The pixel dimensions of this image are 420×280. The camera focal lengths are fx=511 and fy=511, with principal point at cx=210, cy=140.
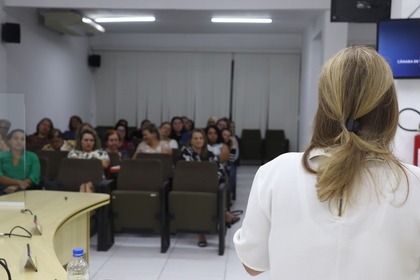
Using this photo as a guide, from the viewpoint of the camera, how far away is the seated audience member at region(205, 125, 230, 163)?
7656 mm

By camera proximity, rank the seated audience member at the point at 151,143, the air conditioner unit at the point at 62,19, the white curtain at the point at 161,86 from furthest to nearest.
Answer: the white curtain at the point at 161,86
the air conditioner unit at the point at 62,19
the seated audience member at the point at 151,143

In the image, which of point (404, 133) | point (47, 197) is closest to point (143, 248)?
point (47, 197)

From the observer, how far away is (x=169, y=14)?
11070 mm

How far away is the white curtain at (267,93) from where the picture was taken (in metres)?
14.2

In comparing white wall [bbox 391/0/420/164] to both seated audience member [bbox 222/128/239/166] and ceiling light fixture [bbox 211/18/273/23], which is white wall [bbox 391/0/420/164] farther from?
ceiling light fixture [bbox 211/18/273/23]

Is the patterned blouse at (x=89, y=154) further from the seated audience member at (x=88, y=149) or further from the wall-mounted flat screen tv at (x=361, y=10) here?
the wall-mounted flat screen tv at (x=361, y=10)

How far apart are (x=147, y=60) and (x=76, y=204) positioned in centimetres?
1091

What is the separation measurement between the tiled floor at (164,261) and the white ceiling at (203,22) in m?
5.61

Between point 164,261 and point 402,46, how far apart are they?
9.73ft

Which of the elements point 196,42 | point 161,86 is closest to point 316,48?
point 196,42

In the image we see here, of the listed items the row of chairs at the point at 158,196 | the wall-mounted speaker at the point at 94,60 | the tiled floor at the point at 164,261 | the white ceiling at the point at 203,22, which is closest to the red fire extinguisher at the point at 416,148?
the tiled floor at the point at 164,261

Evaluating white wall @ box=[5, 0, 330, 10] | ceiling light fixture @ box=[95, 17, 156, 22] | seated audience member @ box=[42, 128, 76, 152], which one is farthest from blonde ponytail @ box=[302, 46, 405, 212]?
ceiling light fixture @ box=[95, 17, 156, 22]

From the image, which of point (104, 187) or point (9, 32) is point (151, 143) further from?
point (9, 32)

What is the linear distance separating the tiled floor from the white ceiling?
5.61 m
